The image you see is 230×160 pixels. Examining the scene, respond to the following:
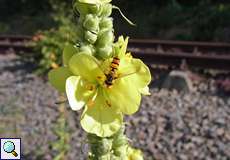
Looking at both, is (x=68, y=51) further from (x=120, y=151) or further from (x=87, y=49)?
(x=120, y=151)

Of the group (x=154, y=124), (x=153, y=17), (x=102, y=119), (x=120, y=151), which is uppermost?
(x=102, y=119)

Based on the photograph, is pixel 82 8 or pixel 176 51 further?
pixel 176 51

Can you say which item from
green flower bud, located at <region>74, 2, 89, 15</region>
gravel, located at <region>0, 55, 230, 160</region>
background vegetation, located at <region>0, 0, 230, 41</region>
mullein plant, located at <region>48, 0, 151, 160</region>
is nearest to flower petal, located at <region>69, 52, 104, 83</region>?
mullein plant, located at <region>48, 0, 151, 160</region>

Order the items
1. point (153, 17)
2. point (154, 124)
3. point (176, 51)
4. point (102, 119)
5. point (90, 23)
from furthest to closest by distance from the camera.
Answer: point (153, 17), point (176, 51), point (154, 124), point (102, 119), point (90, 23)

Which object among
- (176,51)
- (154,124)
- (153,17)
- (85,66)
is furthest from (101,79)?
(153,17)

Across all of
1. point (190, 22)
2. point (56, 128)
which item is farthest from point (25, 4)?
point (56, 128)

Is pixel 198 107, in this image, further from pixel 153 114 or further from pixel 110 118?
pixel 110 118
